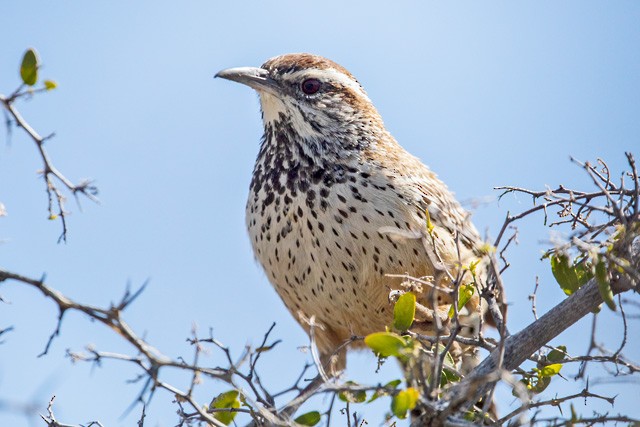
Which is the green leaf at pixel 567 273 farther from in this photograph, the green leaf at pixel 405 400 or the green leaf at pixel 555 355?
the green leaf at pixel 405 400

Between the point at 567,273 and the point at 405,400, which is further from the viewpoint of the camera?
the point at 567,273

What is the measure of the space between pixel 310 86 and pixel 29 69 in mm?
2459

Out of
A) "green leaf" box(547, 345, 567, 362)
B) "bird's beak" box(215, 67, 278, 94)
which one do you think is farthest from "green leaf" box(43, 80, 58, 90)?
"bird's beak" box(215, 67, 278, 94)

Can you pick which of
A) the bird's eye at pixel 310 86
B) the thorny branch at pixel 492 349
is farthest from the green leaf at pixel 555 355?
the bird's eye at pixel 310 86

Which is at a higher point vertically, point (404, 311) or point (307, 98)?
point (307, 98)

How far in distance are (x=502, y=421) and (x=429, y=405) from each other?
624mm

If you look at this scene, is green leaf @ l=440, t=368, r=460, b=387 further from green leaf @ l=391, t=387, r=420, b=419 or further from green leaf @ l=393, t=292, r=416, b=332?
green leaf @ l=391, t=387, r=420, b=419

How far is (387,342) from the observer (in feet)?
7.79

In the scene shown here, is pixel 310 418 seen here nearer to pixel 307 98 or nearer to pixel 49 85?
pixel 49 85

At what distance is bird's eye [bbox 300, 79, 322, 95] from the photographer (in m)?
4.68

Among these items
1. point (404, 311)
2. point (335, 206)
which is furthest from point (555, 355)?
point (335, 206)

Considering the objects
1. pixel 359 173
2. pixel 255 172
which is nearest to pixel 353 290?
pixel 359 173

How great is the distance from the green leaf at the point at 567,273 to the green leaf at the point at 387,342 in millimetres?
974

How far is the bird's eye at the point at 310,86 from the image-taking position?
4676mm
